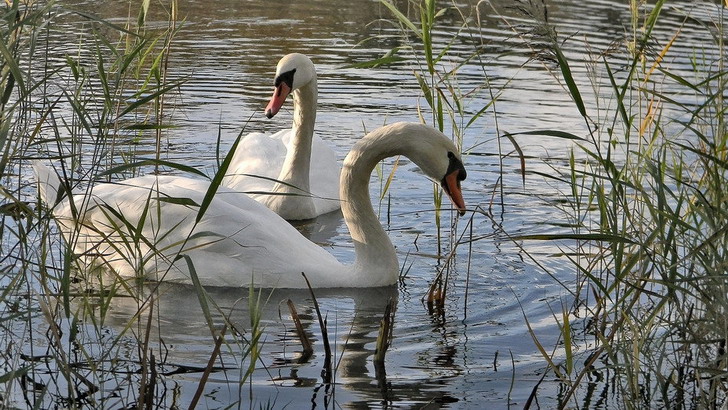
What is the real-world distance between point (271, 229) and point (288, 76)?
1786 mm

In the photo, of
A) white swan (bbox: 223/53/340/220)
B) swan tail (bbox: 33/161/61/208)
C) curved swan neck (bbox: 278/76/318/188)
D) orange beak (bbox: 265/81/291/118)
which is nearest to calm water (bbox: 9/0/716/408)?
white swan (bbox: 223/53/340/220)

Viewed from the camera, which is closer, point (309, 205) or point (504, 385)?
point (504, 385)

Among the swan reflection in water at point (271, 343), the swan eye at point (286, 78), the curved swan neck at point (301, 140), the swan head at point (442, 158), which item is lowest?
the swan reflection in water at point (271, 343)

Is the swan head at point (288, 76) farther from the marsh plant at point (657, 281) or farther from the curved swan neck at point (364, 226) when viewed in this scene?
the marsh plant at point (657, 281)

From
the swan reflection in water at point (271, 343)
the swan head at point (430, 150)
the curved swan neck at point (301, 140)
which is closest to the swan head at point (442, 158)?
the swan head at point (430, 150)

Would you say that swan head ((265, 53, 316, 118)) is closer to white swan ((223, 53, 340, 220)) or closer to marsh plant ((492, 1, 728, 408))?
white swan ((223, 53, 340, 220))

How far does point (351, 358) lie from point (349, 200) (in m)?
1.43

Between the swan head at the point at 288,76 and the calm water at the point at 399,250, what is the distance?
69 cm

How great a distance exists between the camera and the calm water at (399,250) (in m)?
4.27

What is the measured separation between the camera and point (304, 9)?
52.6 ft

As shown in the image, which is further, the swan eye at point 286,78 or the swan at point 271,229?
the swan eye at point 286,78

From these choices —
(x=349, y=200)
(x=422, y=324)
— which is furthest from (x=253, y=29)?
(x=422, y=324)

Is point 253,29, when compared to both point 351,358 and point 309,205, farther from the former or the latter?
point 351,358

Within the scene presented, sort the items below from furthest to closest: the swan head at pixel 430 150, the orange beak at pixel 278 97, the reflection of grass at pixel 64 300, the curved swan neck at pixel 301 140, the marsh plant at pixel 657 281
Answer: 1. the curved swan neck at pixel 301 140
2. the orange beak at pixel 278 97
3. the swan head at pixel 430 150
4. the marsh plant at pixel 657 281
5. the reflection of grass at pixel 64 300
